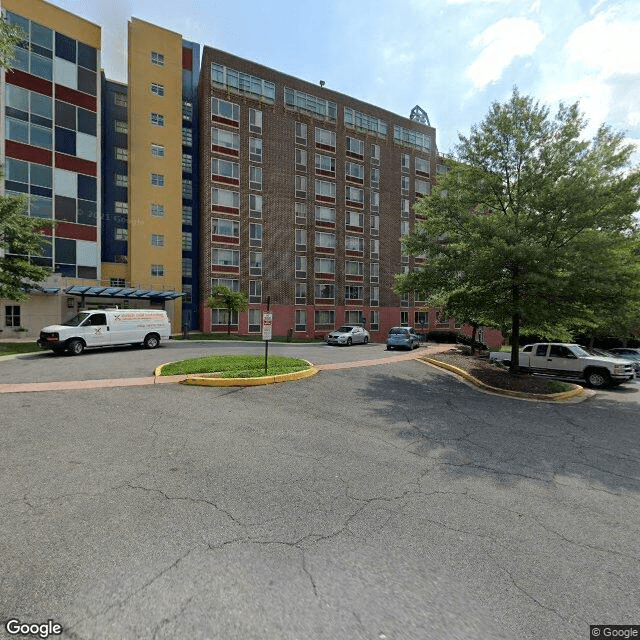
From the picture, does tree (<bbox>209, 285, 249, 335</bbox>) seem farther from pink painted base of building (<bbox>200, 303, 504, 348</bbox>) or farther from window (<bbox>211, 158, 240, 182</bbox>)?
window (<bbox>211, 158, 240, 182</bbox>)

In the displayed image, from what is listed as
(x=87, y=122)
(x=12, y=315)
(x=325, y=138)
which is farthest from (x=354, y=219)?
(x=12, y=315)

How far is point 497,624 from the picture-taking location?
2.50m

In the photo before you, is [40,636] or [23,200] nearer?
[40,636]

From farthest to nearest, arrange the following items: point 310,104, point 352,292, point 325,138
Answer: point 352,292, point 325,138, point 310,104

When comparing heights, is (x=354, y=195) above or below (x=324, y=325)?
above

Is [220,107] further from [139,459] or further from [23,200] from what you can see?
[139,459]

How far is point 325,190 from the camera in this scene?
4066 centimetres

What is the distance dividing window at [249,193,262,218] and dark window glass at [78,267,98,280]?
15.2m

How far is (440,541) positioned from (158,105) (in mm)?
42103

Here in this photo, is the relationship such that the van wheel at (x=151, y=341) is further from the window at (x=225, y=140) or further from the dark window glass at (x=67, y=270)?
the window at (x=225, y=140)

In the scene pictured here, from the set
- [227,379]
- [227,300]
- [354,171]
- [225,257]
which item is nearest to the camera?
[227,379]

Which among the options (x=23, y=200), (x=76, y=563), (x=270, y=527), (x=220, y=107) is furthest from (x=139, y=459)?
(x=220, y=107)

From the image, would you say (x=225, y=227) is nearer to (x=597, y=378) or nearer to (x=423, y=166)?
(x=423, y=166)

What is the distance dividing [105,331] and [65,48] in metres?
28.5
